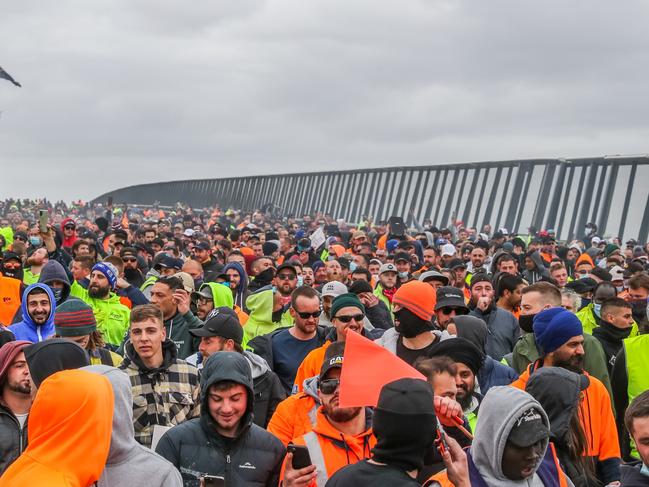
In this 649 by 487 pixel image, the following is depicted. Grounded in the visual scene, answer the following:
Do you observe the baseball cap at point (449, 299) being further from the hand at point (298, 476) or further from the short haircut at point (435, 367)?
the hand at point (298, 476)

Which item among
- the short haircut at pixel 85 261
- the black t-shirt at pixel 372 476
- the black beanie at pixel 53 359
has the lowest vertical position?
the black t-shirt at pixel 372 476

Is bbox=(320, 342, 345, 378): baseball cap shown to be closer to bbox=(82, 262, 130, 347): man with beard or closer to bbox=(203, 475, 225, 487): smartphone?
bbox=(203, 475, 225, 487): smartphone

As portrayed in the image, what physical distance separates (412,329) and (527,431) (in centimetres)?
291

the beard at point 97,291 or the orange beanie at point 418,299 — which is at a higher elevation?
the orange beanie at point 418,299

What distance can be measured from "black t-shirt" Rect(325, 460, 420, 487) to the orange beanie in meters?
3.00

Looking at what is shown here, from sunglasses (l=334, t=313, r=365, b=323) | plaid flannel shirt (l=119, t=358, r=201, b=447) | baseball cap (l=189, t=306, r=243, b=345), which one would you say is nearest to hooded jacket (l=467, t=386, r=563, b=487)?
plaid flannel shirt (l=119, t=358, r=201, b=447)

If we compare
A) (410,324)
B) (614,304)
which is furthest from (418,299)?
(614,304)

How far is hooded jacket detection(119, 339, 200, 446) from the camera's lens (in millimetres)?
5641

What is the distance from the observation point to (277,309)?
380 inches

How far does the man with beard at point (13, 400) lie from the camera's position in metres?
4.81

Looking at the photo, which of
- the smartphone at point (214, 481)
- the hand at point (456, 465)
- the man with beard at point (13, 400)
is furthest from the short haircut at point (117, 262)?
the hand at point (456, 465)

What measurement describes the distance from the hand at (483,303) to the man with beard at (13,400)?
4.70 meters

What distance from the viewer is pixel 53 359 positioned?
4.65m

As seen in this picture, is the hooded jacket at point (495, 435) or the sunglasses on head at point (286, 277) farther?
the sunglasses on head at point (286, 277)
